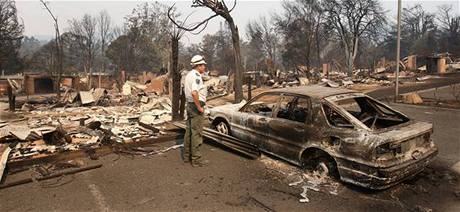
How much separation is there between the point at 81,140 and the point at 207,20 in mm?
6276

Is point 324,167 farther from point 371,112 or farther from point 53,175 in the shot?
point 53,175

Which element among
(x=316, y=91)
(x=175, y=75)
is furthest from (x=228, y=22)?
(x=316, y=91)

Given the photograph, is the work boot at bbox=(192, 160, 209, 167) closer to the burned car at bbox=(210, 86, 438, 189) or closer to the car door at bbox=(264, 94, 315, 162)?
the burned car at bbox=(210, 86, 438, 189)

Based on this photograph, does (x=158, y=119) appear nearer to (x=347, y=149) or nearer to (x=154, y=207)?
(x=154, y=207)

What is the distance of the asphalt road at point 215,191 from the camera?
4.06 meters

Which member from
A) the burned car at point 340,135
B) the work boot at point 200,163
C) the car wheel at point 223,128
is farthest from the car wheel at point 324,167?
the car wheel at point 223,128

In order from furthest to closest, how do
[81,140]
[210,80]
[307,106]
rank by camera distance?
1. [210,80]
2. [81,140]
3. [307,106]

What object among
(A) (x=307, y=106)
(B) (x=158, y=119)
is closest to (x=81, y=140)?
(B) (x=158, y=119)

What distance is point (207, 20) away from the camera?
1144cm

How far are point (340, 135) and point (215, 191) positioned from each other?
6.28ft

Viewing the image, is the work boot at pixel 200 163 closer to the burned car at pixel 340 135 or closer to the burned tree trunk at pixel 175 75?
the burned car at pixel 340 135

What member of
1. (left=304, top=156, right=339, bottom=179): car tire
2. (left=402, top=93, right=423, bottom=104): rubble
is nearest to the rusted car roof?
(left=304, top=156, right=339, bottom=179): car tire

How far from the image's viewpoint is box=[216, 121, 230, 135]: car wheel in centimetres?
686

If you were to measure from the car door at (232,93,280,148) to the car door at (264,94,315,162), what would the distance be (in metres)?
0.14
